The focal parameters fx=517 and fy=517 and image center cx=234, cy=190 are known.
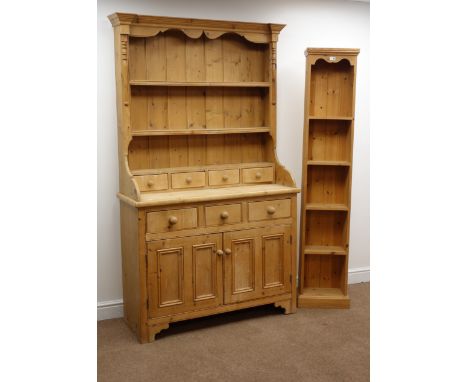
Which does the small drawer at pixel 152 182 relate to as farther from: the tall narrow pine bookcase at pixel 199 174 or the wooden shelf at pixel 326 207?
the wooden shelf at pixel 326 207

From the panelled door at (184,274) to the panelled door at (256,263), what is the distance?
74mm

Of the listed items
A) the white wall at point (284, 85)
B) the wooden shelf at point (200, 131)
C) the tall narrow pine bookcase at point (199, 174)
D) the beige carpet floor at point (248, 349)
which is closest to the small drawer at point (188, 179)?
the tall narrow pine bookcase at point (199, 174)

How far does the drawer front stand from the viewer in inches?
152

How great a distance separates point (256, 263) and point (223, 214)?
453mm

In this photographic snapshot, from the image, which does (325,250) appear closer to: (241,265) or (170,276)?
(241,265)

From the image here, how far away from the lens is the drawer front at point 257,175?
12.7 feet

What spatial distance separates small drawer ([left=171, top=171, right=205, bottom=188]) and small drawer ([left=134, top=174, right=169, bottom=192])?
0.21 feet

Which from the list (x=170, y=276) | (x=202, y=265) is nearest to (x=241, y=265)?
(x=202, y=265)

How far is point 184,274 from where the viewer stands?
3381mm
